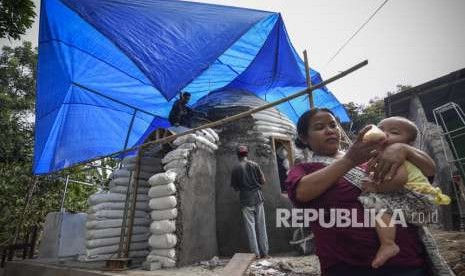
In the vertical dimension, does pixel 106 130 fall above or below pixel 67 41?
below

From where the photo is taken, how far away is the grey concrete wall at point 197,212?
4805 millimetres

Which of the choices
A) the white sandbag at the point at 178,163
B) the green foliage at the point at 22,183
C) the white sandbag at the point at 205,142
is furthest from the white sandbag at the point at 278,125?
the green foliage at the point at 22,183

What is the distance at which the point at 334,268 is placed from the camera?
4.34 ft

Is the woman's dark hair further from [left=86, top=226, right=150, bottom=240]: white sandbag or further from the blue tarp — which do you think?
[left=86, top=226, right=150, bottom=240]: white sandbag

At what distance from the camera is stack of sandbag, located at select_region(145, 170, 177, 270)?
4453mm

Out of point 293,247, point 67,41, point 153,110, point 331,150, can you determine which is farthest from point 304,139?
point 293,247

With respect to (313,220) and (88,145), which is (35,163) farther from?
(313,220)

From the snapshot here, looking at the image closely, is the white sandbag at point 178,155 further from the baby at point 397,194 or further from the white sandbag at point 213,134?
the baby at point 397,194

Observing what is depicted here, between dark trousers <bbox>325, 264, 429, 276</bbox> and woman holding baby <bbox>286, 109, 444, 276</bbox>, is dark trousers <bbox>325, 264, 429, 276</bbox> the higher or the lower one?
the lower one

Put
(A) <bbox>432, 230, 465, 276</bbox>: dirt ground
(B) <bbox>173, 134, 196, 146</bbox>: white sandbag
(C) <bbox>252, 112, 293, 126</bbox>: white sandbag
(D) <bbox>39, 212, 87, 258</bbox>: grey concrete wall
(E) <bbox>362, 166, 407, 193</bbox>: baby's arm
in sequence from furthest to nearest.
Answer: (C) <bbox>252, 112, 293, 126</bbox>: white sandbag
(D) <bbox>39, 212, 87, 258</bbox>: grey concrete wall
(B) <bbox>173, 134, 196, 146</bbox>: white sandbag
(A) <bbox>432, 230, 465, 276</bbox>: dirt ground
(E) <bbox>362, 166, 407, 193</bbox>: baby's arm

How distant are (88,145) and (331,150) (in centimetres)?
660

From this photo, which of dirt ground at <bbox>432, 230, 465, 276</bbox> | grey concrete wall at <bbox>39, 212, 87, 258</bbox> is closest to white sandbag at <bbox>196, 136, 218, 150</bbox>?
dirt ground at <bbox>432, 230, 465, 276</bbox>

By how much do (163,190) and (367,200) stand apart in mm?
3923

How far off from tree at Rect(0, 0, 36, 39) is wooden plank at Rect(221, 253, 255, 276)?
18.7ft
